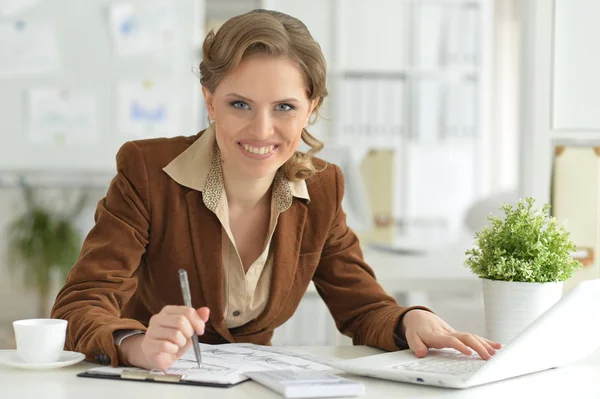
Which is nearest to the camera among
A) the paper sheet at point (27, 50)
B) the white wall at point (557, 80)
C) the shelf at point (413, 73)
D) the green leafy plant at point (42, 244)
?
the white wall at point (557, 80)

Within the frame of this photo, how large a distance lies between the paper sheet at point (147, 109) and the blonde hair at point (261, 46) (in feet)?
8.79

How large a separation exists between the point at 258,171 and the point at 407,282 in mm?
1153

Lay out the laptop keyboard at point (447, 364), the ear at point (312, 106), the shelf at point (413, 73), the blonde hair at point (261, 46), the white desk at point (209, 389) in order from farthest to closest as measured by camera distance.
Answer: the shelf at point (413, 73) < the ear at point (312, 106) < the blonde hair at point (261, 46) < the laptop keyboard at point (447, 364) < the white desk at point (209, 389)

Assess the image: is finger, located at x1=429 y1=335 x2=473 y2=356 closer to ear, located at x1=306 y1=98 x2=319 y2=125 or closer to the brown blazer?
the brown blazer

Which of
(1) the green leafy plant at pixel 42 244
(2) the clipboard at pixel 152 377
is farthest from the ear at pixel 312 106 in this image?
(1) the green leafy plant at pixel 42 244

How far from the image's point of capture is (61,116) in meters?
4.16

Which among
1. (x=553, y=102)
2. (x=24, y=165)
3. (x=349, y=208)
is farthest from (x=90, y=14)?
(x=553, y=102)

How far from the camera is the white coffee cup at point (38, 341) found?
1293 mm

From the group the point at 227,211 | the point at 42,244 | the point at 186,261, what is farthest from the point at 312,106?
the point at 42,244

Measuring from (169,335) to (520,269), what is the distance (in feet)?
2.15

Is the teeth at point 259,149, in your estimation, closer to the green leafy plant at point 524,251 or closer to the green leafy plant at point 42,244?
the green leafy plant at point 524,251

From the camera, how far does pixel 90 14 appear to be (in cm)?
415

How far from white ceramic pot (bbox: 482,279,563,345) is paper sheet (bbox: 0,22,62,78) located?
308 centimetres

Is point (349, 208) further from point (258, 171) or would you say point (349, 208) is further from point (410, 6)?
point (410, 6)
